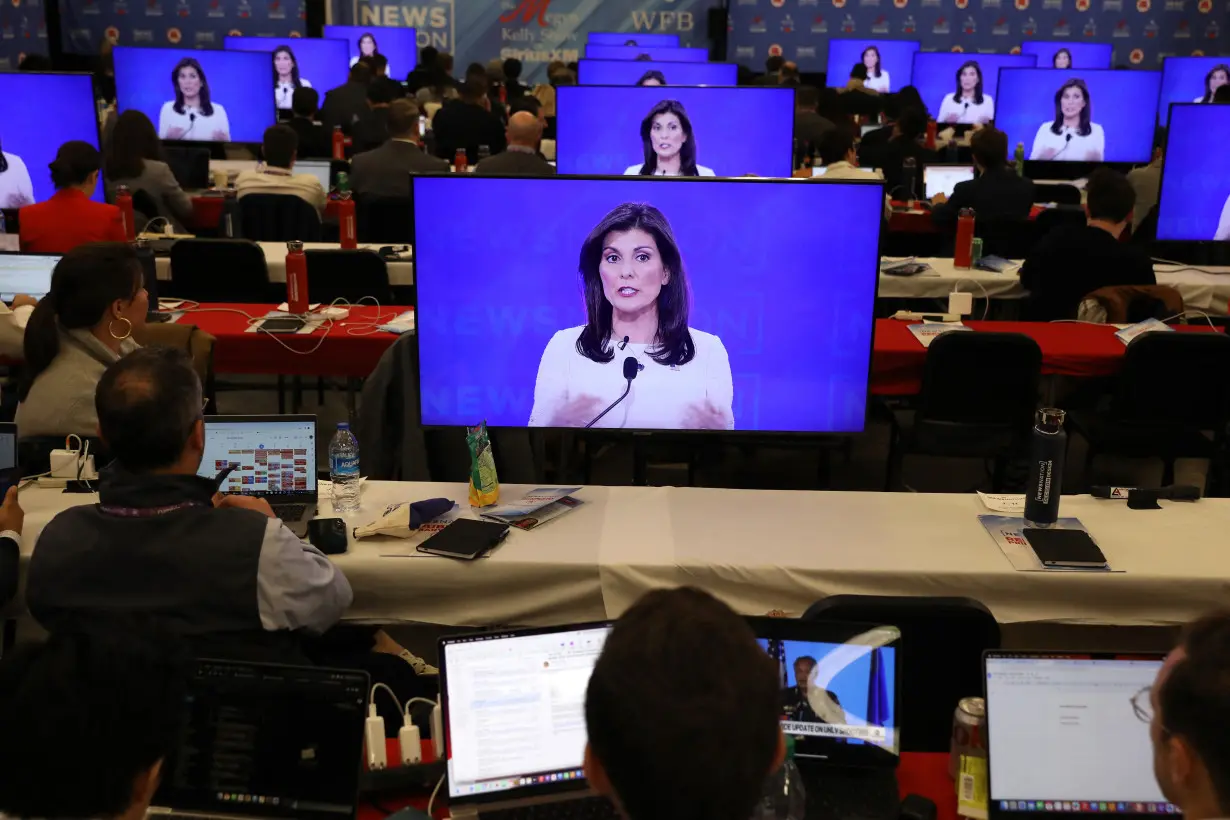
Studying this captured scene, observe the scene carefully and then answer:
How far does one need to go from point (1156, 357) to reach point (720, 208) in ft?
6.82

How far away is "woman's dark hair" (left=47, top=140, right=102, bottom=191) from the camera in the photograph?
17.4 ft

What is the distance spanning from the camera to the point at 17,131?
620 cm

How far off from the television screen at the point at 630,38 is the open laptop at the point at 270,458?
10.6 m

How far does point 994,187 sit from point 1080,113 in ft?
9.34

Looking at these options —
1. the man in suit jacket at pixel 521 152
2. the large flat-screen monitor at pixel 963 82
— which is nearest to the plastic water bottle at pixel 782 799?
the man in suit jacket at pixel 521 152

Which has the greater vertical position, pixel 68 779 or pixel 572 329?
pixel 572 329

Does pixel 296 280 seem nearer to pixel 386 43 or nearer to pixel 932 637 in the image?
pixel 932 637

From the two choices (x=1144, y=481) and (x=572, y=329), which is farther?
(x=1144, y=481)

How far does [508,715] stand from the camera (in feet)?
6.19

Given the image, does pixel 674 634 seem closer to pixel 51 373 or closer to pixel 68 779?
pixel 68 779

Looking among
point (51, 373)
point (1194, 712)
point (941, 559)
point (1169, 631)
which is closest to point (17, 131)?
point (51, 373)

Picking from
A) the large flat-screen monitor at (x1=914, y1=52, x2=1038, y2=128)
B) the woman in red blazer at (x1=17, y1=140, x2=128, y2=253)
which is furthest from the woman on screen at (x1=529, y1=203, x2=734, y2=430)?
the large flat-screen monitor at (x1=914, y1=52, x2=1038, y2=128)

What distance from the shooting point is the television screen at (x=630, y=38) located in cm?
1312

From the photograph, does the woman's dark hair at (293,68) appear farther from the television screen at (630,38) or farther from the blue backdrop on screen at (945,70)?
the blue backdrop on screen at (945,70)
